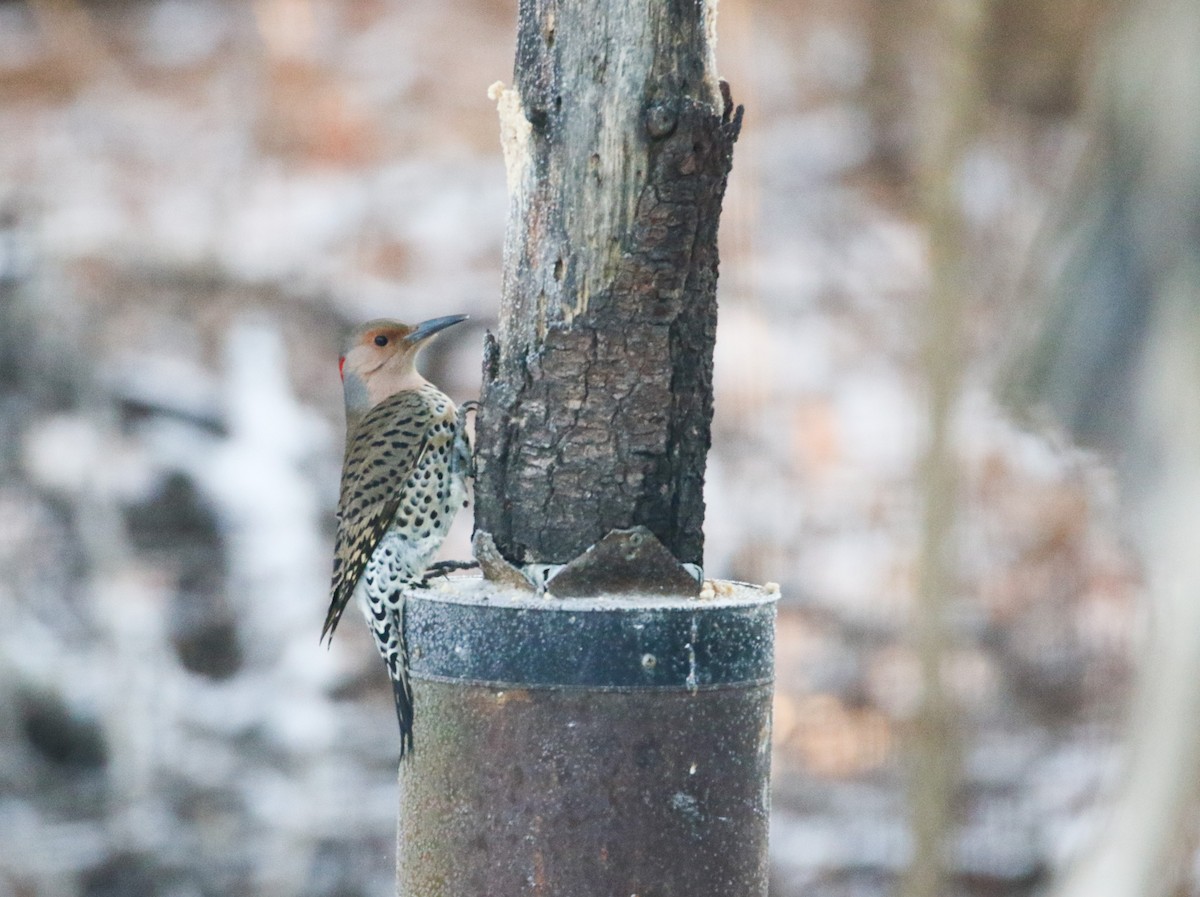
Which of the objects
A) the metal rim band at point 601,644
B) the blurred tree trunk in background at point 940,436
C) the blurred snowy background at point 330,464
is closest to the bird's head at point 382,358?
the metal rim band at point 601,644

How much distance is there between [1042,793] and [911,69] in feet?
14.9

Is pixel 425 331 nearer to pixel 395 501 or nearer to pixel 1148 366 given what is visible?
pixel 395 501

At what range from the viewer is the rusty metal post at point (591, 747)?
2.42 meters

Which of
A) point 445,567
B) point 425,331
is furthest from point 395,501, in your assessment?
point 425,331

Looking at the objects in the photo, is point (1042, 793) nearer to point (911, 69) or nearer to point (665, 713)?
point (911, 69)

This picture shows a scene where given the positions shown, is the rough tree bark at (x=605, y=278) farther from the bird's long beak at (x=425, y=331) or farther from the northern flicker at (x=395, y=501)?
the bird's long beak at (x=425, y=331)

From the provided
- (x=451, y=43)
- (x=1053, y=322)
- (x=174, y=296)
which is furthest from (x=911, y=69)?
(x=1053, y=322)

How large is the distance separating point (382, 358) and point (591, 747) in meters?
1.94

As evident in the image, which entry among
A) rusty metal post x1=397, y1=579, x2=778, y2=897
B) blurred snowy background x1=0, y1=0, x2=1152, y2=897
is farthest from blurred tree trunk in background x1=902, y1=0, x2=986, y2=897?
rusty metal post x1=397, y1=579, x2=778, y2=897

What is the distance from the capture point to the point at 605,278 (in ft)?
8.48

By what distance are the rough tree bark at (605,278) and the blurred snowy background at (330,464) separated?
3.94 m

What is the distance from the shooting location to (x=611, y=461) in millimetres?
2617

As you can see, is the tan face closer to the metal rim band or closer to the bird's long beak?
the bird's long beak

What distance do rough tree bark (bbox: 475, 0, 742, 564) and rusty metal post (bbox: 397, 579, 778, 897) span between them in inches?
7.8
